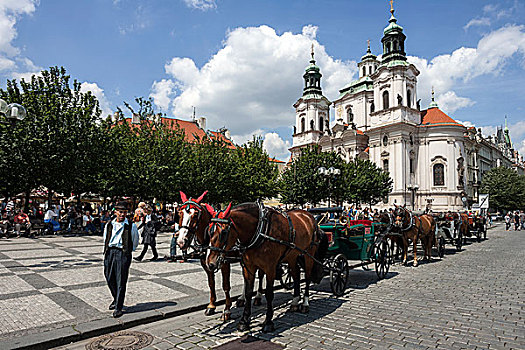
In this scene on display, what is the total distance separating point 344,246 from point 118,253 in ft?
18.1

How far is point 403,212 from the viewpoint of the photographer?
40.2 ft

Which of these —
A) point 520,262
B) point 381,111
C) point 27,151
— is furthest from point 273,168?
point 520,262

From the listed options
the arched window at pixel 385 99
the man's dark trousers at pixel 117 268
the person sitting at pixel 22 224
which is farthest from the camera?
the arched window at pixel 385 99

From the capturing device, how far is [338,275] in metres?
8.09

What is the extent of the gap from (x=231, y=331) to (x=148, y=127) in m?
26.9

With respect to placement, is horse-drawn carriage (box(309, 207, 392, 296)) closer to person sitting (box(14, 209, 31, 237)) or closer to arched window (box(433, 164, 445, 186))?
person sitting (box(14, 209, 31, 237))

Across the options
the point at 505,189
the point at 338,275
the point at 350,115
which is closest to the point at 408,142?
the point at 350,115

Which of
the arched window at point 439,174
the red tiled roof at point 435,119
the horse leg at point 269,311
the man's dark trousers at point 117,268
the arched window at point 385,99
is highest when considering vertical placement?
the arched window at point 385,99

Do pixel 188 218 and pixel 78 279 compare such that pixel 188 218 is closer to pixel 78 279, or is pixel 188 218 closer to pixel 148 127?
pixel 78 279

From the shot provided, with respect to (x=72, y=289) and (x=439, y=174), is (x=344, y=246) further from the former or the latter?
(x=439, y=174)

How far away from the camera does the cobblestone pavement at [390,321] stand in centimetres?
527

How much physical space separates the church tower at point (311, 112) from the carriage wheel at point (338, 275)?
2416 inches

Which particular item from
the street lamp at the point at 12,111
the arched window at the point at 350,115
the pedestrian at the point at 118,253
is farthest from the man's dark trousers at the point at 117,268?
the arched window at the point at 350,115

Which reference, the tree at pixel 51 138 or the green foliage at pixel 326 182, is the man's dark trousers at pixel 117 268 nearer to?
the tree at pixel 51 138
